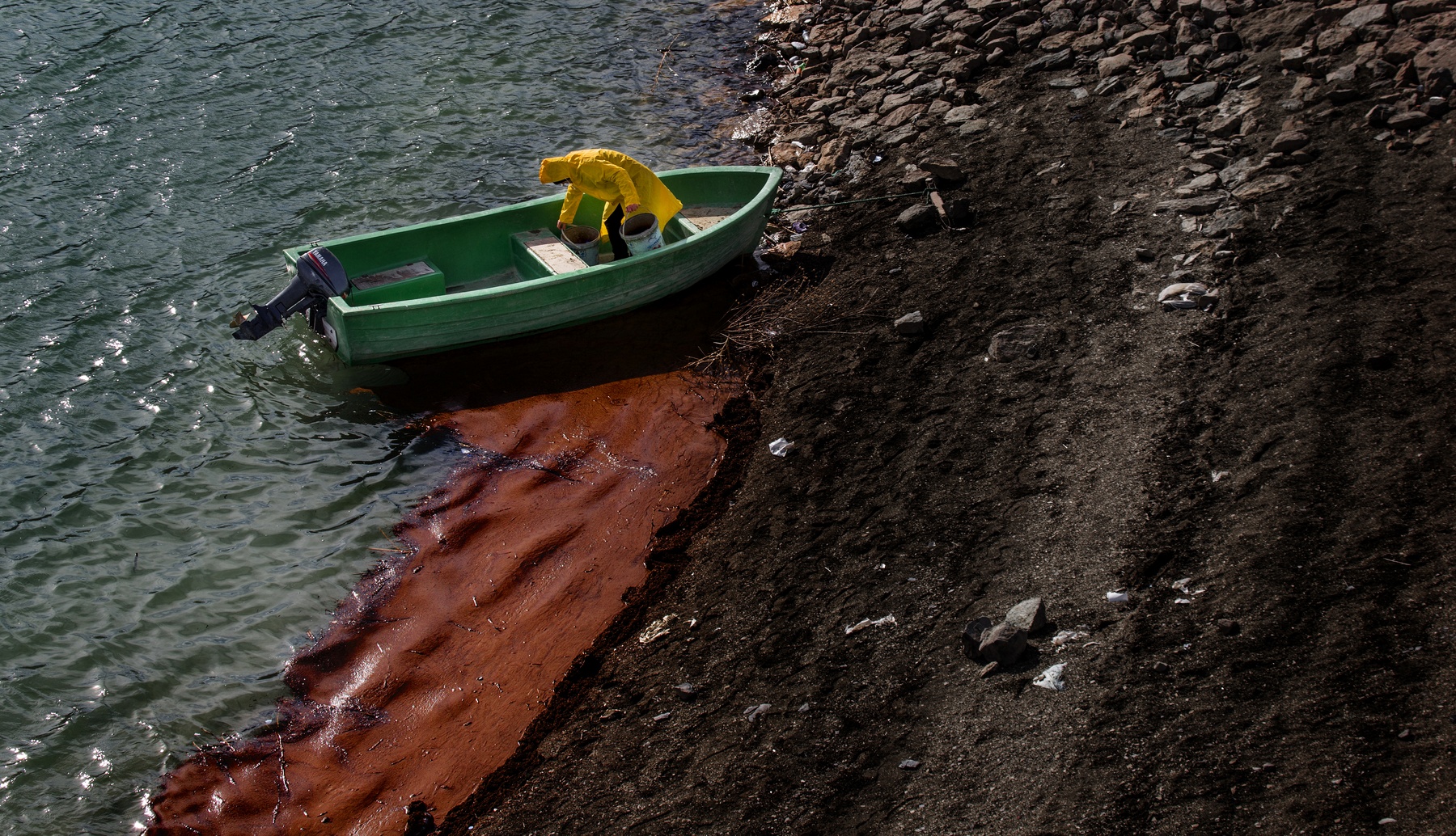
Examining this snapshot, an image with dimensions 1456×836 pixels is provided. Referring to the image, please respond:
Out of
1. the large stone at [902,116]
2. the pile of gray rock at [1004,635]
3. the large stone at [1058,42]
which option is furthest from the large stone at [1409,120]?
the pile of gray rock at [1004,635]

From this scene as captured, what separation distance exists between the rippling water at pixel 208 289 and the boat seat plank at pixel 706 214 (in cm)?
177

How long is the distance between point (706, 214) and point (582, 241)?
1493 mm

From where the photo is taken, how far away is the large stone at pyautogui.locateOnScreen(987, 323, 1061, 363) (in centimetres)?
734

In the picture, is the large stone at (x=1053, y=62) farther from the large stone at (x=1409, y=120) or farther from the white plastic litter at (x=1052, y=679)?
the white plastic litter at (x=1052, y=679)

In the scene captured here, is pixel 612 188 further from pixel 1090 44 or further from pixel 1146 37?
pixel 1146 37

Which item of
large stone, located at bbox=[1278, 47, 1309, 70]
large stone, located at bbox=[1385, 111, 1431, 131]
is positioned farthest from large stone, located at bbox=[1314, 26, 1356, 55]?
large stone, located at bbox=[1385, 111, 1431, 131]

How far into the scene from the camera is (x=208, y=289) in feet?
31.3

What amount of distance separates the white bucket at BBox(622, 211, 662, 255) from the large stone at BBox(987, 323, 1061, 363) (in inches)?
131

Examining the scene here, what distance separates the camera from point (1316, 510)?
17.4 feet

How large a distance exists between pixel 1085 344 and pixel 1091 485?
159 centimetres

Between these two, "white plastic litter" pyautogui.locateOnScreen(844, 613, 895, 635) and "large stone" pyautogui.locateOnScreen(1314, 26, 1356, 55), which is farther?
"large stone" pyautogui.locateOnScreen(1314, 26, 1356, 55)

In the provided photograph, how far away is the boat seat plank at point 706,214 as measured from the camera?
10258mm

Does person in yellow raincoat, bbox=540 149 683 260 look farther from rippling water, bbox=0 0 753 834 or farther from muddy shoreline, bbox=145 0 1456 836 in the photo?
rippling water, bbox=0 0 753 834

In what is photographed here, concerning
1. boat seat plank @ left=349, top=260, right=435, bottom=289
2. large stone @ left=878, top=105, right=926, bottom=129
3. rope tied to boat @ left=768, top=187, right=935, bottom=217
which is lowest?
rope tied to boat @ left=768, top=187, right=935, bottom=217
